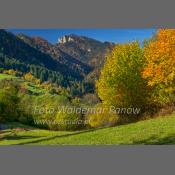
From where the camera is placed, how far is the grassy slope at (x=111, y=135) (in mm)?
25484

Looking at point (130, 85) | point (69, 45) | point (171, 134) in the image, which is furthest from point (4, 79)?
point (171, 134)

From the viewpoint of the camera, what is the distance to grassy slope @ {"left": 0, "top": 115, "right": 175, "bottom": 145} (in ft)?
83.6

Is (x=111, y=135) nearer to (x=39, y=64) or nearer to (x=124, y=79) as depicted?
(x=124, y=79)

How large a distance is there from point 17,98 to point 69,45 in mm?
3131

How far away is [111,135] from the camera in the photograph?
25906 millimetres

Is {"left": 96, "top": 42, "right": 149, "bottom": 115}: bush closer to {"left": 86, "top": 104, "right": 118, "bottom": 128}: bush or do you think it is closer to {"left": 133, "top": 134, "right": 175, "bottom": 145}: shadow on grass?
{"left": 86, "top": 104, "right": 118, "bottom": 128}: bush

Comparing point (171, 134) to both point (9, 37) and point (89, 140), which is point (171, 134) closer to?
point (89, 140)

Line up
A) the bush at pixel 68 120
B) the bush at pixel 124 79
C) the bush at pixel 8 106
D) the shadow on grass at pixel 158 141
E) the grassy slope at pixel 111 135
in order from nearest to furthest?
the shadow on grass at pixel 158 141 < the grassy slope at pixel 111 135 < the bush at pixel 68 120 < the bush at pixel 8 106 < the bush at pixel 124 79

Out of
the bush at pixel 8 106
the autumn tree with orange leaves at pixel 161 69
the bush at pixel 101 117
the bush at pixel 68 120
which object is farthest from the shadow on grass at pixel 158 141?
the bush at pixel 8 106

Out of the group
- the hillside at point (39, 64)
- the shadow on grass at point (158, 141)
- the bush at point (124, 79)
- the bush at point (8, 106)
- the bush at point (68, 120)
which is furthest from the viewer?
the hillside at point (39, 64)

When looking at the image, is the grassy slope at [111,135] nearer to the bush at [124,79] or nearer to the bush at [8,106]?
the bush at [8,106]

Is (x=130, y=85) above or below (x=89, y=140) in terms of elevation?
above

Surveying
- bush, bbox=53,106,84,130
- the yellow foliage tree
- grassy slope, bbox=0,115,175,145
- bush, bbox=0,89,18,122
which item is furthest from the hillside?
grassy slope, bbox=0,115,175,145

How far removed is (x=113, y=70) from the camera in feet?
88.9
